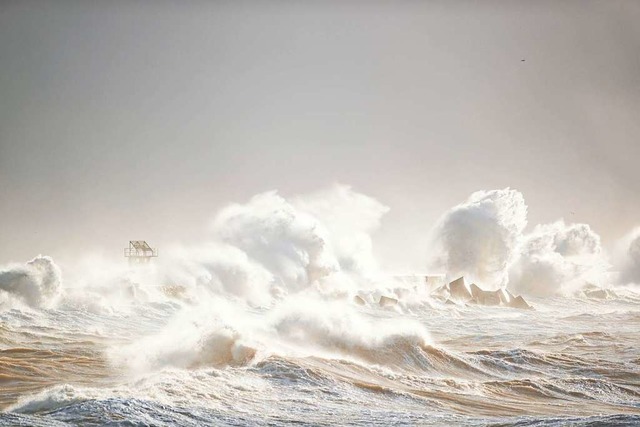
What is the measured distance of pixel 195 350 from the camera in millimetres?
16594

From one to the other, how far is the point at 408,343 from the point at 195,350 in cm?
802

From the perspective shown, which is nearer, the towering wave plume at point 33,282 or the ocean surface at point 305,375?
the ocean surface at point 305,375

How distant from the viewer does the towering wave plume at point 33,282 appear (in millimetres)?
34688

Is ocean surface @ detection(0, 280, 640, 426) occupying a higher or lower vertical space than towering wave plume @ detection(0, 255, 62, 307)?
lower

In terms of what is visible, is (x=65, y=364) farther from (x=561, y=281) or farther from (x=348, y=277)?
(x=561, y=281)

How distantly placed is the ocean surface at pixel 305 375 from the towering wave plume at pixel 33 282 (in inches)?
240

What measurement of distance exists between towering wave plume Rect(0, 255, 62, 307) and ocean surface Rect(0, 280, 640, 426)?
6108 mm

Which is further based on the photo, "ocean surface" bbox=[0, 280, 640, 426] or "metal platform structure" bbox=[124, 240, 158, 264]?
"metal platform structure" bbox=[124, 240, 158, 264]

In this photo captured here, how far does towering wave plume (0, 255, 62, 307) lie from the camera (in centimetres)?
3469

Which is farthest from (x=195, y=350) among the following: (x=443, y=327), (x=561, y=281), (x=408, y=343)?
(x=561, y=281)

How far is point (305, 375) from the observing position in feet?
46.9

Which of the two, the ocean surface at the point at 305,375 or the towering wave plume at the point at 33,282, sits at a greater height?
the towering wave plume at the point at 33,282

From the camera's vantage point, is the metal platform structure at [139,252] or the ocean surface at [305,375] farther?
the metal platform structure at [139,252]

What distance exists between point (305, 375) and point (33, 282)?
27919mm
